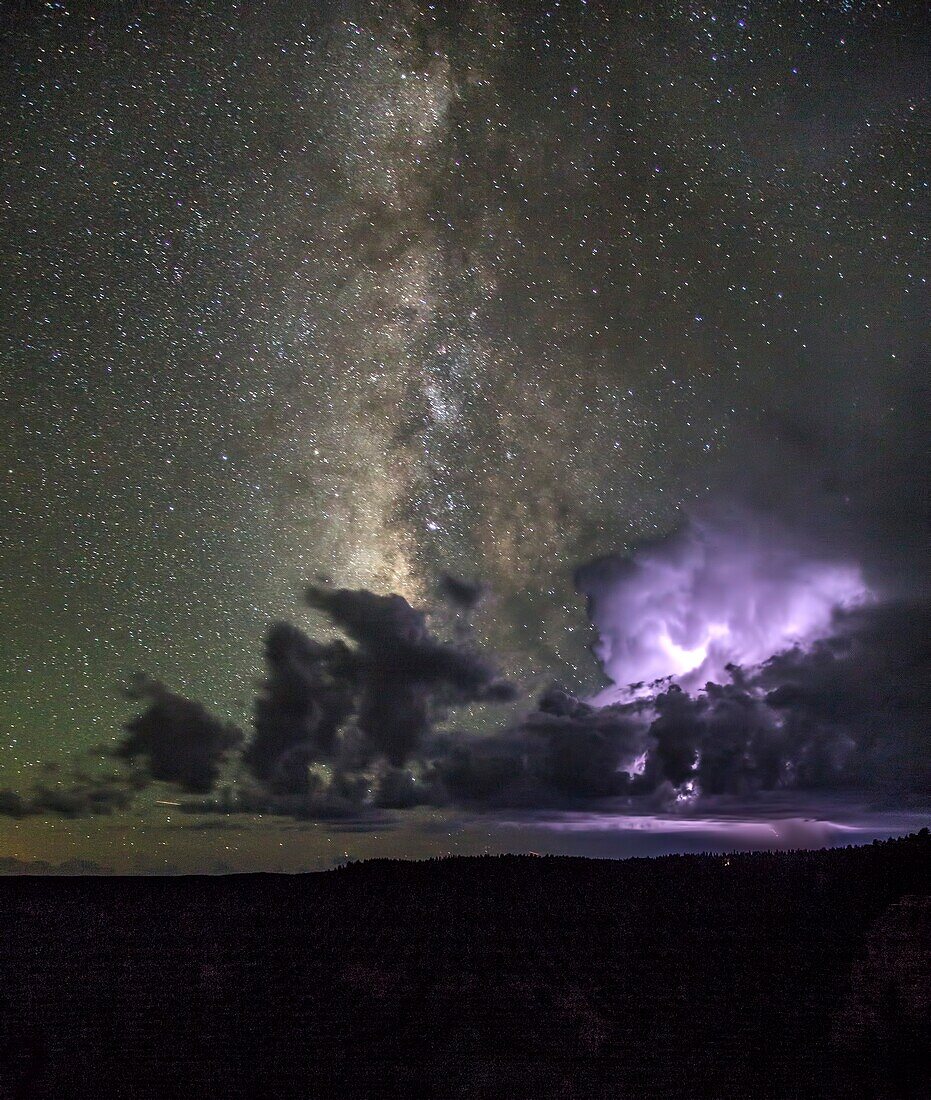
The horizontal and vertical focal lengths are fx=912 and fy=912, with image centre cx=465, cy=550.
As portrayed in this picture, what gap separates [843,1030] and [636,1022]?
5083mm

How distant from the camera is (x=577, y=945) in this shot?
29.3 metres

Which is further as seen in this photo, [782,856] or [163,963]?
[782,856]

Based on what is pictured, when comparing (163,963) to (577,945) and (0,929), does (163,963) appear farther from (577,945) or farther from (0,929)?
(577,945)

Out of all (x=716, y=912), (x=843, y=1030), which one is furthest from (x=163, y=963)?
(x=843, y=1030)

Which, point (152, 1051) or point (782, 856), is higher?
point (782, 856)

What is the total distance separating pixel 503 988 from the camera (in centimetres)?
A: 2773

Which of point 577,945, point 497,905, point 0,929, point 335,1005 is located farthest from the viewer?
point 497,905

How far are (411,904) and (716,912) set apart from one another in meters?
11.9

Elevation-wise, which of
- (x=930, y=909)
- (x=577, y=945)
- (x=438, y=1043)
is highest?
(x=930, y=909)

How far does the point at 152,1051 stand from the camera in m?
24.0

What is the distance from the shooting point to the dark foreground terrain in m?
22.2

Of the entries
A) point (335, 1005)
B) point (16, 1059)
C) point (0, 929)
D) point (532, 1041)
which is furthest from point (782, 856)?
point (0, 929)

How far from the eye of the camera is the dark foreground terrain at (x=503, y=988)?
72.8 feet

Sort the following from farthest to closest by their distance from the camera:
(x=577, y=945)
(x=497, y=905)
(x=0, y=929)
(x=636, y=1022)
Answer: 1. (x=497, y=905)
2. (x=0, y=929)
3. (x=577, y=945)
4. (x=636, y=1022)
